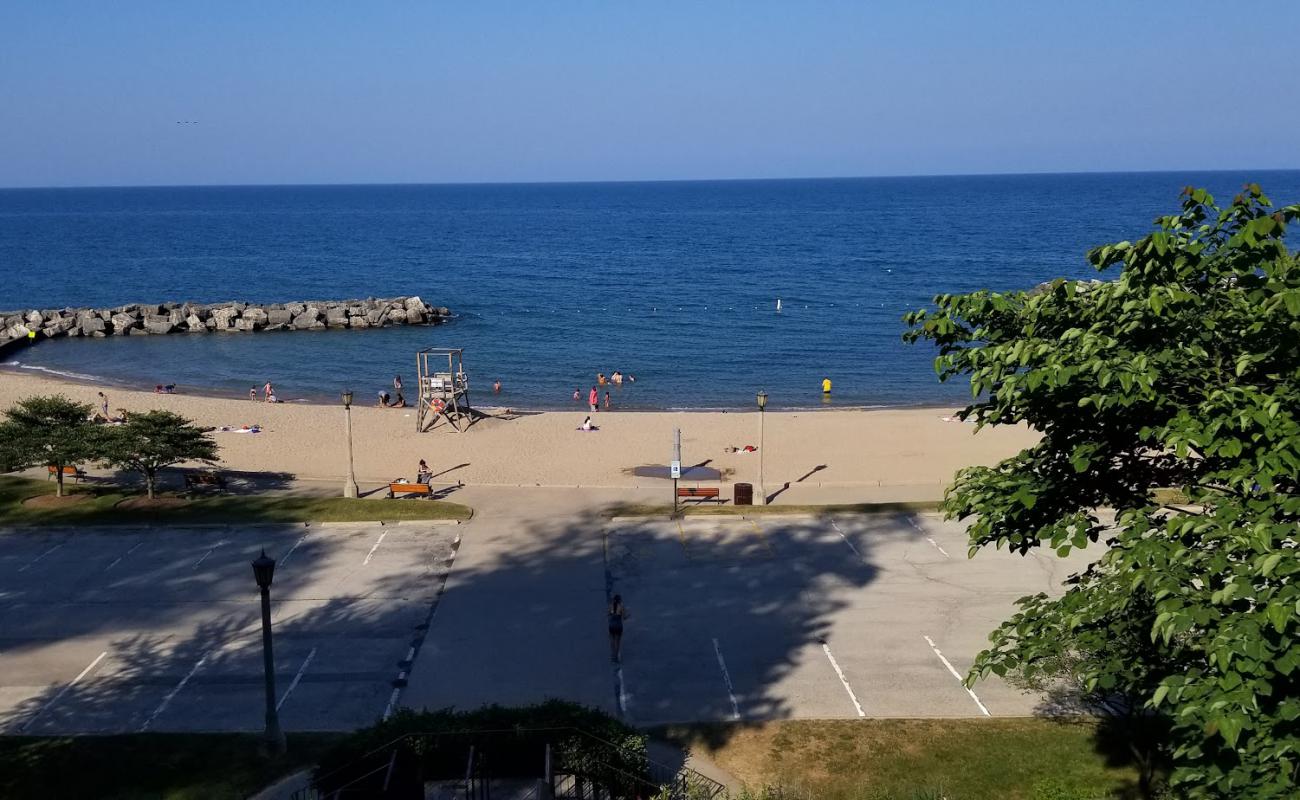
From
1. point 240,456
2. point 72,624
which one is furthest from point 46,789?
point 240,456

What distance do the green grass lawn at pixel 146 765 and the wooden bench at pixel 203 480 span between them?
50.0 ft

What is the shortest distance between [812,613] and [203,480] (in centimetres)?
1885

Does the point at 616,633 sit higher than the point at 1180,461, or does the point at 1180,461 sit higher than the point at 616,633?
the point at 1180,461

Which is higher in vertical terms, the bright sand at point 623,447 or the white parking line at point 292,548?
the white parking line at point 292,548

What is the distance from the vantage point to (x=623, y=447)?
128 ft

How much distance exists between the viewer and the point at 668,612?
21.8 metres

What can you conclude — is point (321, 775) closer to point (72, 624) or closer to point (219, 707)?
point (219, 707)

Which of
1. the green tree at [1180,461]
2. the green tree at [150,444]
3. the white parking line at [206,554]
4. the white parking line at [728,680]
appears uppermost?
the green tree at [1180,461]

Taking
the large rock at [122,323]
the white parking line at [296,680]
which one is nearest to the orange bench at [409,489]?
the white parking line at [296,680]

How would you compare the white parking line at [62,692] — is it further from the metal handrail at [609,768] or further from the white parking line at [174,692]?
the metal handrail at [609,768]

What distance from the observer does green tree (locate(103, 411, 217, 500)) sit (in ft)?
91.7

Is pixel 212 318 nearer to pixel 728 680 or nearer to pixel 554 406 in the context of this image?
pixel 554 406

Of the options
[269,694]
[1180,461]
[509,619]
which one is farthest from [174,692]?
[1180,461]

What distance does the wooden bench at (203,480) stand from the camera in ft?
103
